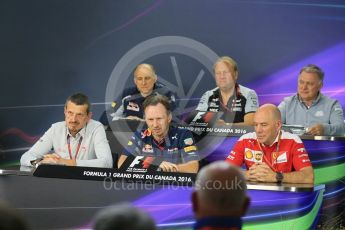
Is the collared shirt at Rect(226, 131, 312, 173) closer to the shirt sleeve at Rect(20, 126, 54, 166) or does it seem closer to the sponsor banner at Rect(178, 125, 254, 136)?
the sponsor banner at Rect(178, 125, 254, 136)

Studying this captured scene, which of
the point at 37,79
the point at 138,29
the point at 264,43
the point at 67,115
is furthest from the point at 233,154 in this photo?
the point at 37,79

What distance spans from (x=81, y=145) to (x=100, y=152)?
203mm

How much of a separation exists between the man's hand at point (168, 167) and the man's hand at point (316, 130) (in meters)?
1.44

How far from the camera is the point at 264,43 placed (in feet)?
24.4

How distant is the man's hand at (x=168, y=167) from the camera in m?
4.54

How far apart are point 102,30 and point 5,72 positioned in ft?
4.18

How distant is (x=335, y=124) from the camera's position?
5891 mm

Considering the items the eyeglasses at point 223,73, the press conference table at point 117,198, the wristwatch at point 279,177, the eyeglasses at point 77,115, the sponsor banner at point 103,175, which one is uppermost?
the eyeglasses at point 223,73

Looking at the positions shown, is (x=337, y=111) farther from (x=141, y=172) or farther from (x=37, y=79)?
(x=37, y=79)

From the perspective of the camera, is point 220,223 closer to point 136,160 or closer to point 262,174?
point 262,174

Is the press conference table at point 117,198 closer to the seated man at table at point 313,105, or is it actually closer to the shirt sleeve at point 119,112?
the seated man at table at point 313,105

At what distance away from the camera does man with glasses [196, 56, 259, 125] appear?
6.50 m

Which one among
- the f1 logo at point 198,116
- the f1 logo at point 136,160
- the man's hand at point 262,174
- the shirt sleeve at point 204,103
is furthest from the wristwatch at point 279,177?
the shirt sleeve at point 204,103

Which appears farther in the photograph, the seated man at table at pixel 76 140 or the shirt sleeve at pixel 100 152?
the seated man at table at pixel 76 140
